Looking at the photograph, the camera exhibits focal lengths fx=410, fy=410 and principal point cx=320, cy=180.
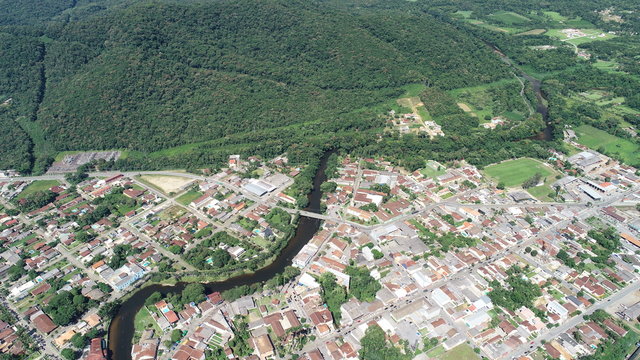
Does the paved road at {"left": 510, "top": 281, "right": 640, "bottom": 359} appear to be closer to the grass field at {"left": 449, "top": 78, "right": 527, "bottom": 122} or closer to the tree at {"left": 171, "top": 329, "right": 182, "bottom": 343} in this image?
the tree at {"left": 171, "top": 329, "right": 182, "bottom": 343}

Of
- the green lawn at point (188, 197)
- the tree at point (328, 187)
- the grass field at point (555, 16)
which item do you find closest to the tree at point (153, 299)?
the green lawn at point (188, 197)

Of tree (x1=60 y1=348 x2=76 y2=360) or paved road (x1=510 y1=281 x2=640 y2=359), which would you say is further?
paved road (x1=510 y1=281 x2=640 y2=359)

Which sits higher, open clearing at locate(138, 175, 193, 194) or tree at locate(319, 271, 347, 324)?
tree at locate(319, 271, 347, 324)

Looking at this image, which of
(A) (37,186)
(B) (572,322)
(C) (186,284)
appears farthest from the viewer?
(A) (37,186)

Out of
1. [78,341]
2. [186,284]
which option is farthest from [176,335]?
[78,341]

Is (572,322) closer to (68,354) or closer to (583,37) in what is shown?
(68,354)

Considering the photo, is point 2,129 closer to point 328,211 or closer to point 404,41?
point 328,211

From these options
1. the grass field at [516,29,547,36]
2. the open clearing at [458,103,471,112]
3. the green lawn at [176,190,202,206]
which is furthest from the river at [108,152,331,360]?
the grass field at [516,29,547,36]
